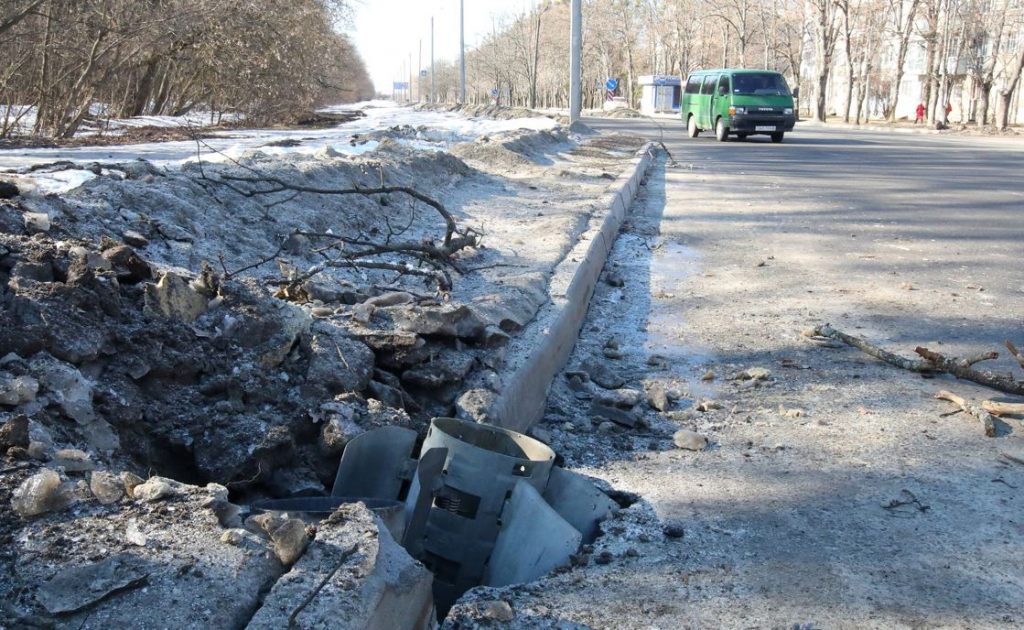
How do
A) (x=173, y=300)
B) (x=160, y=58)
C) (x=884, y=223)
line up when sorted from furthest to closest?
(x=160, y=58)
(x=884, y=223)
(x=173, y=300)

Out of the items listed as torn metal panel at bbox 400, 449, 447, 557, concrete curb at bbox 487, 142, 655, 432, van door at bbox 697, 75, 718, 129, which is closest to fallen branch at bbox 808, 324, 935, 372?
concrete curb at bbox 487, 142, 655, 432

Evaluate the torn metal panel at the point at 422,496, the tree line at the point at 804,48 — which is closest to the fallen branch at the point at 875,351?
the torn metal panel at the point at 422,496

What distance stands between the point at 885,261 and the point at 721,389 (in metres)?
3.70

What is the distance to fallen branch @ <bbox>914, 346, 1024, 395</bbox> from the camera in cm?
425

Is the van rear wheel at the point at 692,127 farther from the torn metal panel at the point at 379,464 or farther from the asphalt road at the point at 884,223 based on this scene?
the torn metal panel at the point at 379,464

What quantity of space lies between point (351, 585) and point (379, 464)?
994 millimetres

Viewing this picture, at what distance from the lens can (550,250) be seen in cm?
712

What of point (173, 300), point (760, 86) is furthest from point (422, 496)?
point (760, 86)

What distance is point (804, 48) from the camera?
3204 inches

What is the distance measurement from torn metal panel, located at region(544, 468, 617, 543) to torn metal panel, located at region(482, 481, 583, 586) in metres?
0.25

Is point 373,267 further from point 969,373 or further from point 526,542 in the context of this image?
point 969,373

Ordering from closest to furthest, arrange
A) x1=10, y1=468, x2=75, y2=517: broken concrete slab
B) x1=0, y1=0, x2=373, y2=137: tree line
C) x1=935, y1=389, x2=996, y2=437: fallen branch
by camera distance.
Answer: x1=10, y1=468, x2=75, y2=517: broken concrete slab < x1=935, y1=389, x2=996, y2=437: fallen branch < x1=0, y1=0, x2=373, y2=137: tree line

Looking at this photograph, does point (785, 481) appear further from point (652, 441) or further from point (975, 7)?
point (975, 7)

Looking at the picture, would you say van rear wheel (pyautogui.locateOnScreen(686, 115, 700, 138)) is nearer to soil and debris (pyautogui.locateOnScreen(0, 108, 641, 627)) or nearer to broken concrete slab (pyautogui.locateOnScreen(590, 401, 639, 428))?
soil and debris (pyautogui.locateOnScreen(0, 108, 641, 627))
